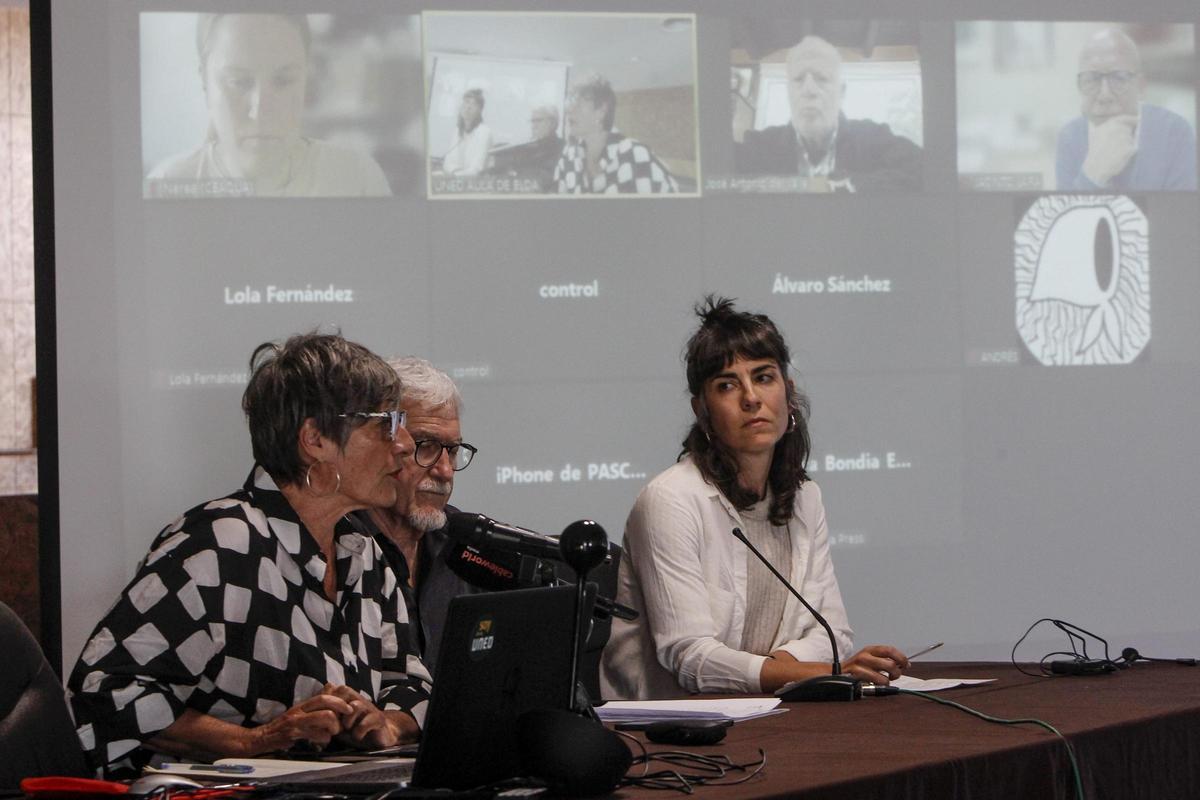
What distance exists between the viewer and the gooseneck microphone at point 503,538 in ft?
5.96

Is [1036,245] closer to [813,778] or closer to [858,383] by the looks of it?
[858,383]

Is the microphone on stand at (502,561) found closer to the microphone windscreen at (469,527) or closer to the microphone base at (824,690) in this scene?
the microphone windscreen at (469,527)

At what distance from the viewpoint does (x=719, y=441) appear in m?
2.95

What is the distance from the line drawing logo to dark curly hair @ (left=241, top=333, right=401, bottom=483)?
2220mm

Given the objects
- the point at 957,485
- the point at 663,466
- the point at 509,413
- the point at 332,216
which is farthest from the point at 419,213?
the point at 957,485

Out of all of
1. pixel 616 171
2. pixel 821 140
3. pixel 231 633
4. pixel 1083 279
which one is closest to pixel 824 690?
pixel 231 633

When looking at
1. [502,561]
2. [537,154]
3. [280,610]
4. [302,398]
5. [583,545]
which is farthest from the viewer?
[537,154]

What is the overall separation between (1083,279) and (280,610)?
260 centimetres

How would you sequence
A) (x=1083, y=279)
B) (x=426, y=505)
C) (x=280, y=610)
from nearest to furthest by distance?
(x=280, y=610) → (x=426, y=505) → (x=1083, y=279)

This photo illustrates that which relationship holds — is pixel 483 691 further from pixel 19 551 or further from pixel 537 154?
pixel 19 551

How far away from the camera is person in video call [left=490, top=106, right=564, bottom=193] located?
3.58 meters

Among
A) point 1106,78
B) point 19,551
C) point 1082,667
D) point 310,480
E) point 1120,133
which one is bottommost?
point 1082,667

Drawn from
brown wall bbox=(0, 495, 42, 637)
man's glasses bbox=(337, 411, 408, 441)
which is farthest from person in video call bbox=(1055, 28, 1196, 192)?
brown wall bbox=(0, 495, 42, 637)

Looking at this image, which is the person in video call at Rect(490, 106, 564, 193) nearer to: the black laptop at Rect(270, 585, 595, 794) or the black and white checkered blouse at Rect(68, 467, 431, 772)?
the black and white checkered blouse at Rect(68, 467, 431, 772)
